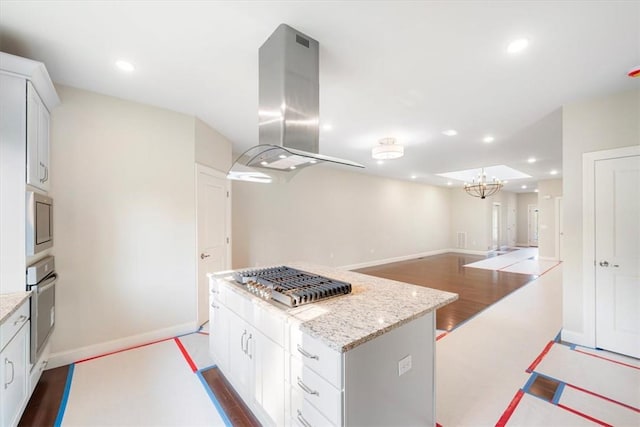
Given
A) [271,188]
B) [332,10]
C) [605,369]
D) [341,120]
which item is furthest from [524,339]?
[271,188]

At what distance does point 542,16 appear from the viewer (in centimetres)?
170

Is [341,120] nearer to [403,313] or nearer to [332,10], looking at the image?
[332,10]

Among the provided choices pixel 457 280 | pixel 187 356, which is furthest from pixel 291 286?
pixel 457 280

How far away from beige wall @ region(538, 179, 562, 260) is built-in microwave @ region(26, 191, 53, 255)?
11365 mm

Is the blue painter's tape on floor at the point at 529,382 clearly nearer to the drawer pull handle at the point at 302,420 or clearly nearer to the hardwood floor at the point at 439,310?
the hardwood floor at the point at 439,310

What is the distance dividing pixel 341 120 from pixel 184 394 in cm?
334

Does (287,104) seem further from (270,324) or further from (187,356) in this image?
(187,356)

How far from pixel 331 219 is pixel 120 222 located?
15.5ft

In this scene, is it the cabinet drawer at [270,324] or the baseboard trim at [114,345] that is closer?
the cabinet drawer at [270,324]

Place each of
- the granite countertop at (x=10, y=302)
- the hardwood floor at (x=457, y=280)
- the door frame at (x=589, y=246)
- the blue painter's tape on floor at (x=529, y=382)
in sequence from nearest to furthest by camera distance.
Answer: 1. the granite countertop at (x=10, y=302)
2. the blue painter's tape on floor at (x=529, y=382)
3. the door frame at (x=589, y=246)
4. the hardwood floor at (x=457, y=280)

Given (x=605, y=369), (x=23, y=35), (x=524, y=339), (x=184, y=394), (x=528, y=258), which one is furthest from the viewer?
(x=528, y=258)

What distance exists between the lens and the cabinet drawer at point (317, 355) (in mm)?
1208

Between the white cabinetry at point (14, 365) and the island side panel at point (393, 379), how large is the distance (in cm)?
200

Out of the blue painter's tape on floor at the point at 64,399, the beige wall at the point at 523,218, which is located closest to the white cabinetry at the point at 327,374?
the blue painter's tape on floor at the point at 64,399
